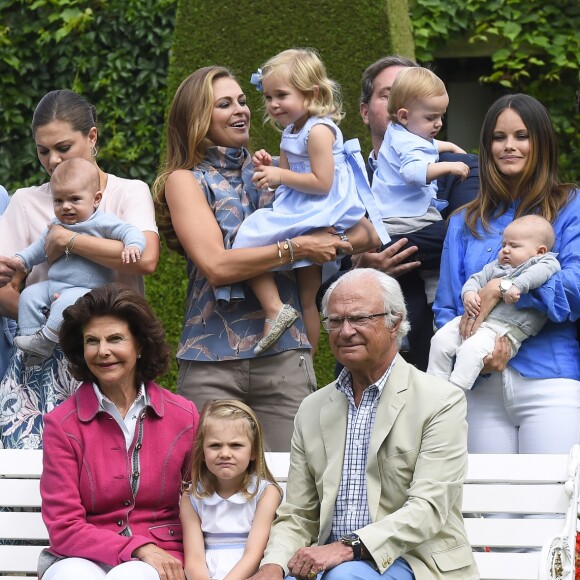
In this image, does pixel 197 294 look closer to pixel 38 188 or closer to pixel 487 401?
pixel 38 188

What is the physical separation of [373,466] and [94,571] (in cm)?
97

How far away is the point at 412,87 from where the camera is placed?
→ 5.00m

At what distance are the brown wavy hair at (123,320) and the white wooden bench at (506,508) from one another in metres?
0.52

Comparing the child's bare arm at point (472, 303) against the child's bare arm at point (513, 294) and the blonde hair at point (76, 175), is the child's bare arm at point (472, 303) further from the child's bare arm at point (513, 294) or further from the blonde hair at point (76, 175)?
the blonde hair at point (76, 175)

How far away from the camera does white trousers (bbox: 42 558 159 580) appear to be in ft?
12.9

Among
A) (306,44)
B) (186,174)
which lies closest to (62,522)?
(186,174)

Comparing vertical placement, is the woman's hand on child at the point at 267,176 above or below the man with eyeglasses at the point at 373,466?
above

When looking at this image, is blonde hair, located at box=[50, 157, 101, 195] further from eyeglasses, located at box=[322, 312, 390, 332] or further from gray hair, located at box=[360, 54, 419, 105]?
gray hair, located at box=[360, 54, 419, 105]

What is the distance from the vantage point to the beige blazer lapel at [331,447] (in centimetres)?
394

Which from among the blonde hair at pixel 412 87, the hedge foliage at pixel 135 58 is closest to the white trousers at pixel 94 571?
the blonde hair at pixel 412 87

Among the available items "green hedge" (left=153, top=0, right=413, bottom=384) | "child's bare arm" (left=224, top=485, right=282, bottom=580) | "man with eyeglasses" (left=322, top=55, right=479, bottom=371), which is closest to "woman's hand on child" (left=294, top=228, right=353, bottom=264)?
"man with eyeglasses" (left=322, top=55, right=479, bottom=371)

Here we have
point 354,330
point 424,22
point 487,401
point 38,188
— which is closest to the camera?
point 354,330

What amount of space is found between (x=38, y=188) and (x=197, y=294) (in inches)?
31.3

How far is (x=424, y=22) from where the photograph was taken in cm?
873
